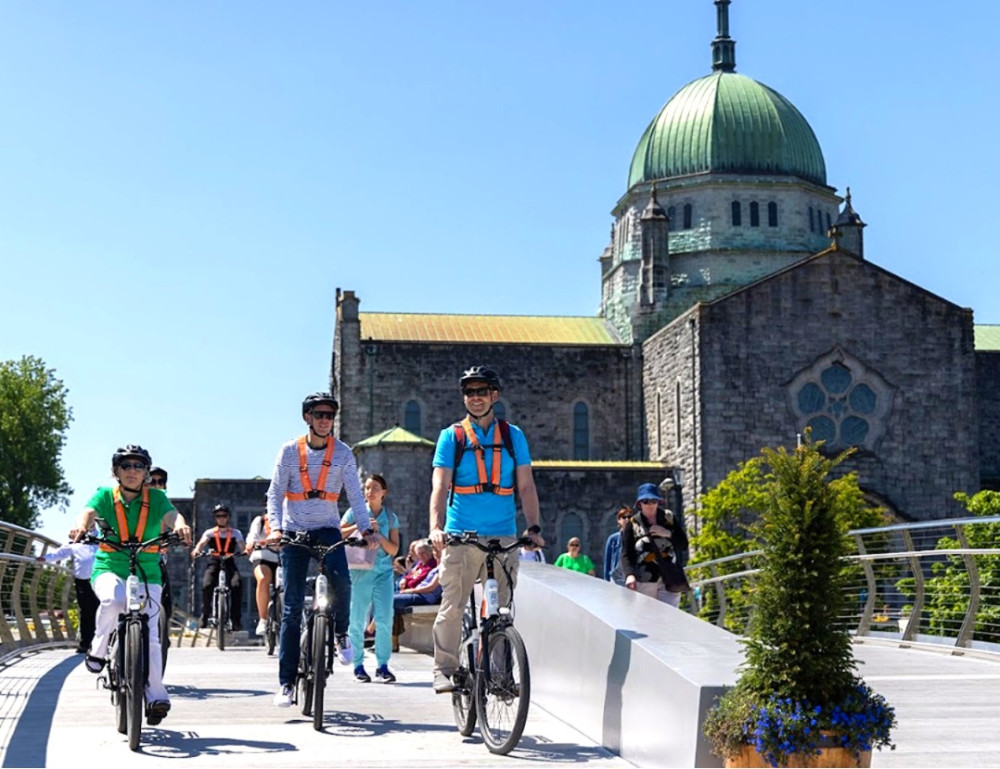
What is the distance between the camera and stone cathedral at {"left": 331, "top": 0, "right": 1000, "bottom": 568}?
47250 millimetres

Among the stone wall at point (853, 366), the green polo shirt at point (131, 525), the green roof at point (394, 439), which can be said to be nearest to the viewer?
the green polo shirt at point (131, 525)

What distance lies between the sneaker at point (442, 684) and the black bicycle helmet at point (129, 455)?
7.09 feet

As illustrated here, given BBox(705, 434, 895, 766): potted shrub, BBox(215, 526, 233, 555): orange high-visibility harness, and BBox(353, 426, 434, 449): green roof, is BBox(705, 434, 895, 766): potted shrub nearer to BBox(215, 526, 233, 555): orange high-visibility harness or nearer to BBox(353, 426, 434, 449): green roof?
BBox(215, 526, 233, 555): orange high-visibility harness

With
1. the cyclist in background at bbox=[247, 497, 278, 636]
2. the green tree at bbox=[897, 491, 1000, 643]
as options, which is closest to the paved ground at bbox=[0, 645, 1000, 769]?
the cyclist in background at bbox=[247, 497, 278, 636]

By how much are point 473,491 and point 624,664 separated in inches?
54.4

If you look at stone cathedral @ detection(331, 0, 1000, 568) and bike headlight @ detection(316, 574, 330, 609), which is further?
stone cathedral @ detection(331, 0, 1000, 568)

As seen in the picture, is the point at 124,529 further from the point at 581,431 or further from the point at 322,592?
the point at 581,431

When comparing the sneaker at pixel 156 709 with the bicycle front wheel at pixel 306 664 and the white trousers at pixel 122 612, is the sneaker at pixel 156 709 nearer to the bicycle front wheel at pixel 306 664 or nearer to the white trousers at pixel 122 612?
the white trousers at pixel 122 612

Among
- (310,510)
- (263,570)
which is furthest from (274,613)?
(310,510)

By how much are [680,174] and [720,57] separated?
33.5 ft

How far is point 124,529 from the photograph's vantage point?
32.9ft

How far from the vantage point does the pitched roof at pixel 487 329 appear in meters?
56.1

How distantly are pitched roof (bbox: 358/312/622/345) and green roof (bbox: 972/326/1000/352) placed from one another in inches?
545

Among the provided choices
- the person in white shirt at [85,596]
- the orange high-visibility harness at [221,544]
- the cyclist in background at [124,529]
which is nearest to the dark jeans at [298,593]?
the cyclist in background at [124,529]
